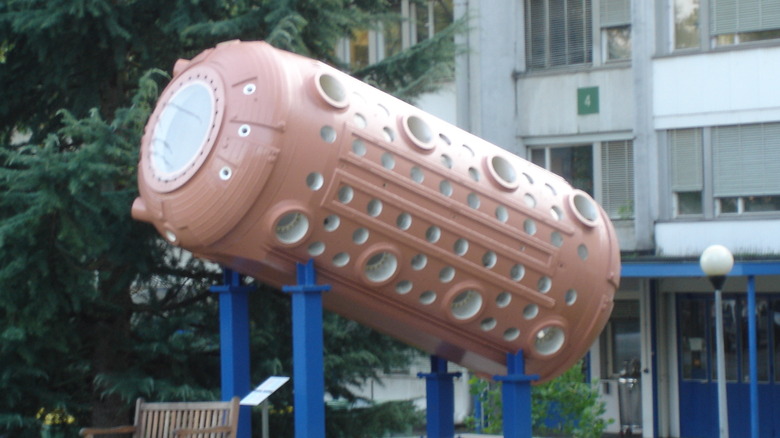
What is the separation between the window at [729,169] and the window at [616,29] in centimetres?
176

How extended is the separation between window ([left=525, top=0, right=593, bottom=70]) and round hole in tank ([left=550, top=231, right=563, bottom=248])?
1145 cm

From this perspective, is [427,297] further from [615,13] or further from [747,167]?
[615,13]

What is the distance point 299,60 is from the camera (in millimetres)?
10016

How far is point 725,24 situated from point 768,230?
3.38 m

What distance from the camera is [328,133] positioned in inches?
379

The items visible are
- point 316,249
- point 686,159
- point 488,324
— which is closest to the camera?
point 316,249

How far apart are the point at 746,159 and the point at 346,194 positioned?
11.9 metres

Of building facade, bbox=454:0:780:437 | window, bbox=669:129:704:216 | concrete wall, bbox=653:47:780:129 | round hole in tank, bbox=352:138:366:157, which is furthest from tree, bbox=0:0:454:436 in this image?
window, bbox=669:129:704:216

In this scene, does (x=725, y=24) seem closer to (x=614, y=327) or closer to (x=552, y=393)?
(x=614, y=327)

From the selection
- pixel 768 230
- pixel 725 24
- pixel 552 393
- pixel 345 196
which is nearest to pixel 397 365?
pixel 552 393

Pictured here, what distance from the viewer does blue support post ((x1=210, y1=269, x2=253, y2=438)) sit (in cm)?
1115

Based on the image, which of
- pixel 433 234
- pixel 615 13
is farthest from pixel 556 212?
pixel 615 13

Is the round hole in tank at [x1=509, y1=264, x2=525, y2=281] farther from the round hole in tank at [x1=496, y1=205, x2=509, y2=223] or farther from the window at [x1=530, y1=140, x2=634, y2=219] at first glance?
the window at [x1=530, y1=140, x2=634, y2=219]

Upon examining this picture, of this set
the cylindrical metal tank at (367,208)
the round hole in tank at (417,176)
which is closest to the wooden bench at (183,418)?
the cylindrical metal tank at (367,208)
